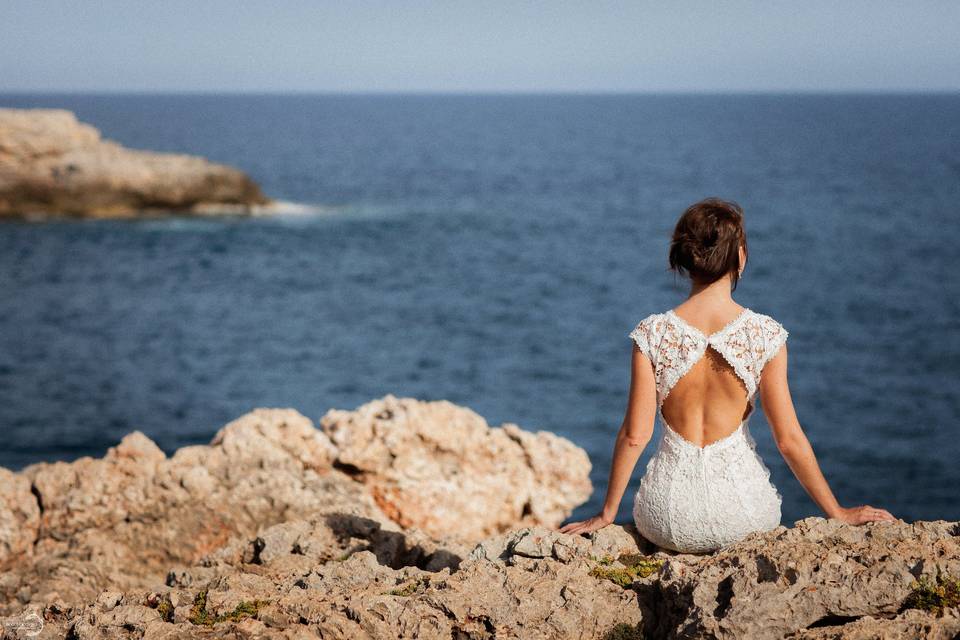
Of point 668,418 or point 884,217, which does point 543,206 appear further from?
point 668,418

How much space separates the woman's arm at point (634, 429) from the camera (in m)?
5.65

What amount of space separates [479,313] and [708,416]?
34752mm

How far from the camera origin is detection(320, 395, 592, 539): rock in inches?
417

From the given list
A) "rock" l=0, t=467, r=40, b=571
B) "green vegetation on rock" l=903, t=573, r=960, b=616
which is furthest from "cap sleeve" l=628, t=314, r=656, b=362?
"rock" l=0, t=467, r=40, b=571

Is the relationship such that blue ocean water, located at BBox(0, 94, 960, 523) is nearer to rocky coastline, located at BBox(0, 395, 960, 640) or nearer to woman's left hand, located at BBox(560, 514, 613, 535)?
woman's left hand, located at BBox(560, 514, 613, 535)

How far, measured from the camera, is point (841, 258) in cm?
5072

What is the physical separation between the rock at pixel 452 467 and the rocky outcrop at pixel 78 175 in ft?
172

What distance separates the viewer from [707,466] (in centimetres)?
573

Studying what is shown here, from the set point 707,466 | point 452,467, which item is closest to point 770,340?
point 707,466

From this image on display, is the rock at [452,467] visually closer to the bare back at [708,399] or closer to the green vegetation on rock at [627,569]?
the green vegetation on rock at [627,569]

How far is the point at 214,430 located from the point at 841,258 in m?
37.3

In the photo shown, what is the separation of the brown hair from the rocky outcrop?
5795 cm

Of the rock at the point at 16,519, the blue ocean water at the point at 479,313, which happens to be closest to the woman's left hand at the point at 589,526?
the blue ocean water at the point at 479,313

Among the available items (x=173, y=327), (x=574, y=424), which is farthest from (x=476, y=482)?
(x=173, y=327)
